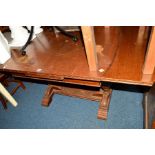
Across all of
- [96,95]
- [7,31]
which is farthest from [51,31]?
[96,95]

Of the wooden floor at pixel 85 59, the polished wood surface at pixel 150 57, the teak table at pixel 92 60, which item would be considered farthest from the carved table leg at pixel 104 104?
the polished wood surface at pixel 150 57

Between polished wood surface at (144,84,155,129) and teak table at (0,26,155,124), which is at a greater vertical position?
teak table at (0,26,155,124)

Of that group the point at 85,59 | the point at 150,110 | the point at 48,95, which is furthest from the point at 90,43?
the point at 48,95

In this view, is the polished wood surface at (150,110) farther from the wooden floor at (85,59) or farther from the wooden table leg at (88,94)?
the wooden table leg at (88,94)

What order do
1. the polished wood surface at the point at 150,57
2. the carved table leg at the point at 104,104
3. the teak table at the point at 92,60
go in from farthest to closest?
1. the carved table leg at the point at 104,104
2. the teak table at the point at 92,60
3. the polished wood surface at the point at 150,57

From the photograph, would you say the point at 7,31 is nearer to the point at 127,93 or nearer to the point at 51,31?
the point at 51,31

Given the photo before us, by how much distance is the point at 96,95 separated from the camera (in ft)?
5.25

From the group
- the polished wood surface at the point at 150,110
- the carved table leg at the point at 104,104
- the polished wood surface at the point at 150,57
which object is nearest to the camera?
the polished wood surface at the point at 150,57

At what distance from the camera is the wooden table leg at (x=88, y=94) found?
4.93ft

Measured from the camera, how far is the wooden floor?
3.47ft

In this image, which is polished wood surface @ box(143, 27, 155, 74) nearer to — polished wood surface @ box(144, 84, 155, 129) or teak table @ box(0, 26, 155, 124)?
teak table @ box(0, 26, 155, 124)

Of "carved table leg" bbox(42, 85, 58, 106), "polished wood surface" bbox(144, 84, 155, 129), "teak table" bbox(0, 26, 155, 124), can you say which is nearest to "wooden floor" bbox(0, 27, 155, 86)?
"teak table" bbox(0, 26, 155, 124)
